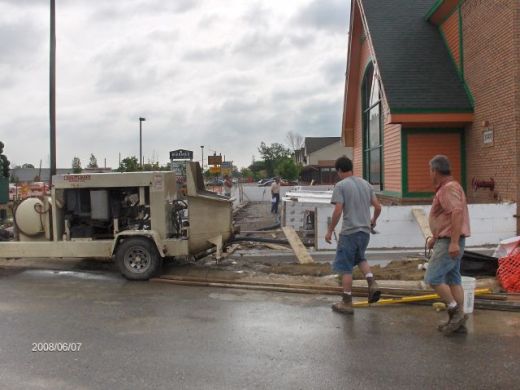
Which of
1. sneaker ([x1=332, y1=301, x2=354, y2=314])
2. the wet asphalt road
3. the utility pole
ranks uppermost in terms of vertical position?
the utility pole

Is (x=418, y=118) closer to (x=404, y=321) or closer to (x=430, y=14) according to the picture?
(x=430, y=14)

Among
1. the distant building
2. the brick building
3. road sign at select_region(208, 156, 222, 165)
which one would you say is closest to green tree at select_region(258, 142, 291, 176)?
the distant building

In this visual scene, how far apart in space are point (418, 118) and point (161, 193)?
6.93 meters

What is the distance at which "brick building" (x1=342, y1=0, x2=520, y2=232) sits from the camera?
11391mm

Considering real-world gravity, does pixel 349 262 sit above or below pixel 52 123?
below

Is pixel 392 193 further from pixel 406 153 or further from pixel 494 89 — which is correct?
pixel 494 89

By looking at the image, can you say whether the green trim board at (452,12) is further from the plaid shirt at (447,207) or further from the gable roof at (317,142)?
the gable roof at (317,142)

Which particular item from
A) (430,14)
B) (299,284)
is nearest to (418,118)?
(430,14)

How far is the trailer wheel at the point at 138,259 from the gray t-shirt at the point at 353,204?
135 inches

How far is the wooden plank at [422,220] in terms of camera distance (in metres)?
10.5

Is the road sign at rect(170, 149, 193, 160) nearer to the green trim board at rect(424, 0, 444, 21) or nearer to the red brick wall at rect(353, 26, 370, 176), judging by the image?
the red brick wall at rect(353, 26, 370, 176)

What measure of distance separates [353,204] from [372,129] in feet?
38.7

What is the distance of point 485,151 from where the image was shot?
12391 mm
